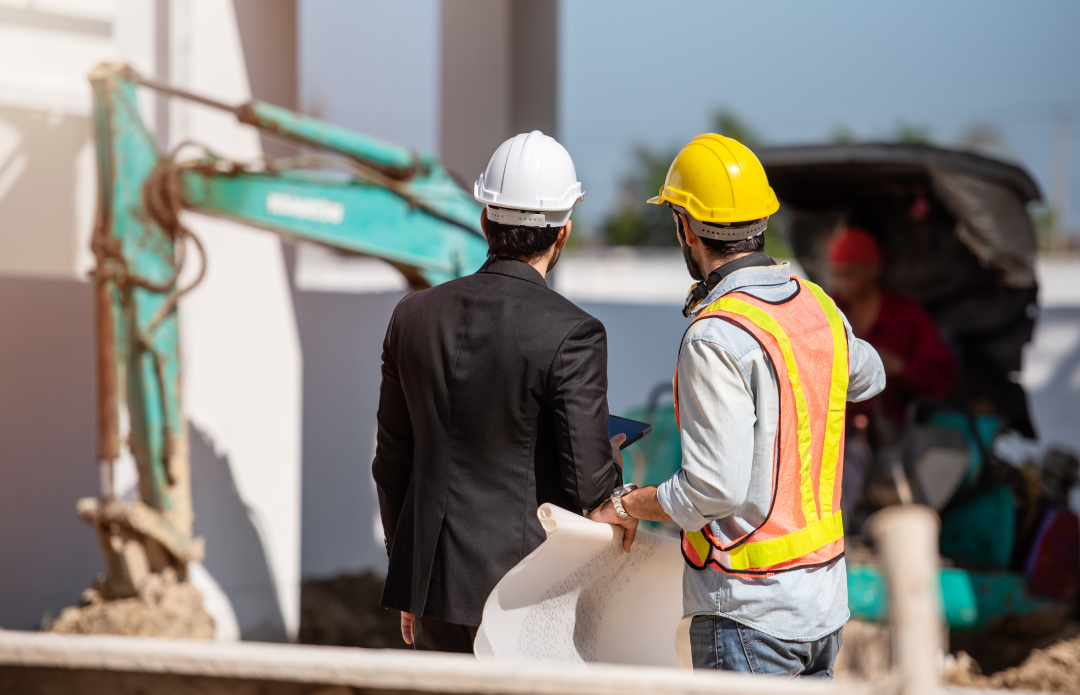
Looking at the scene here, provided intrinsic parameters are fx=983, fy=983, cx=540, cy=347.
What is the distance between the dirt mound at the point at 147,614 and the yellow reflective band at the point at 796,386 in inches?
150

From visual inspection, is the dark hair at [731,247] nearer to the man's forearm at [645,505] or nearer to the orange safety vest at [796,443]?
the orange safety vest at [796,443]

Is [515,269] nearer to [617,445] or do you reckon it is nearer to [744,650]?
[617,445]

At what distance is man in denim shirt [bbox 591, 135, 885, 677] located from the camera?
1.95 meters

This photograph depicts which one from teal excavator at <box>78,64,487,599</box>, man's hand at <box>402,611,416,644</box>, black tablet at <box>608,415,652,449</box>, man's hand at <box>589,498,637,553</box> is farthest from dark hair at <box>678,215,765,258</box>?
teal excavator at <box>78,64,487,599</box>

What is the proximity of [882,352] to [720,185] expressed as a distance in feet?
12.0

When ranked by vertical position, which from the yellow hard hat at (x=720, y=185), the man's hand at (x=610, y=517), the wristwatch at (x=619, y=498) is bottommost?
the man's hand at (x=610, y=517)

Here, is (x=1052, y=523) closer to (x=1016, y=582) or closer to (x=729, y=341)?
(x=1016, y=582)

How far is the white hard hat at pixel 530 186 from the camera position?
2.29 metres

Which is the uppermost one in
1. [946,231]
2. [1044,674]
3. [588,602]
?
[946,231]

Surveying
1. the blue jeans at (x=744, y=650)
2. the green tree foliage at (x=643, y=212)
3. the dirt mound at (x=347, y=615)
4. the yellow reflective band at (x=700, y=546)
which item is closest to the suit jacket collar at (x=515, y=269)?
the yellow reflective band at (x=700, y=546)

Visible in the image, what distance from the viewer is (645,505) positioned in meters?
2.11

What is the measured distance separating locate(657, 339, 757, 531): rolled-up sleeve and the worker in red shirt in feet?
11.9

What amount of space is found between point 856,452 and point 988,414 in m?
0.93

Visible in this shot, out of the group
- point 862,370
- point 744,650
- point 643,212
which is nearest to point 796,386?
point 862,370
